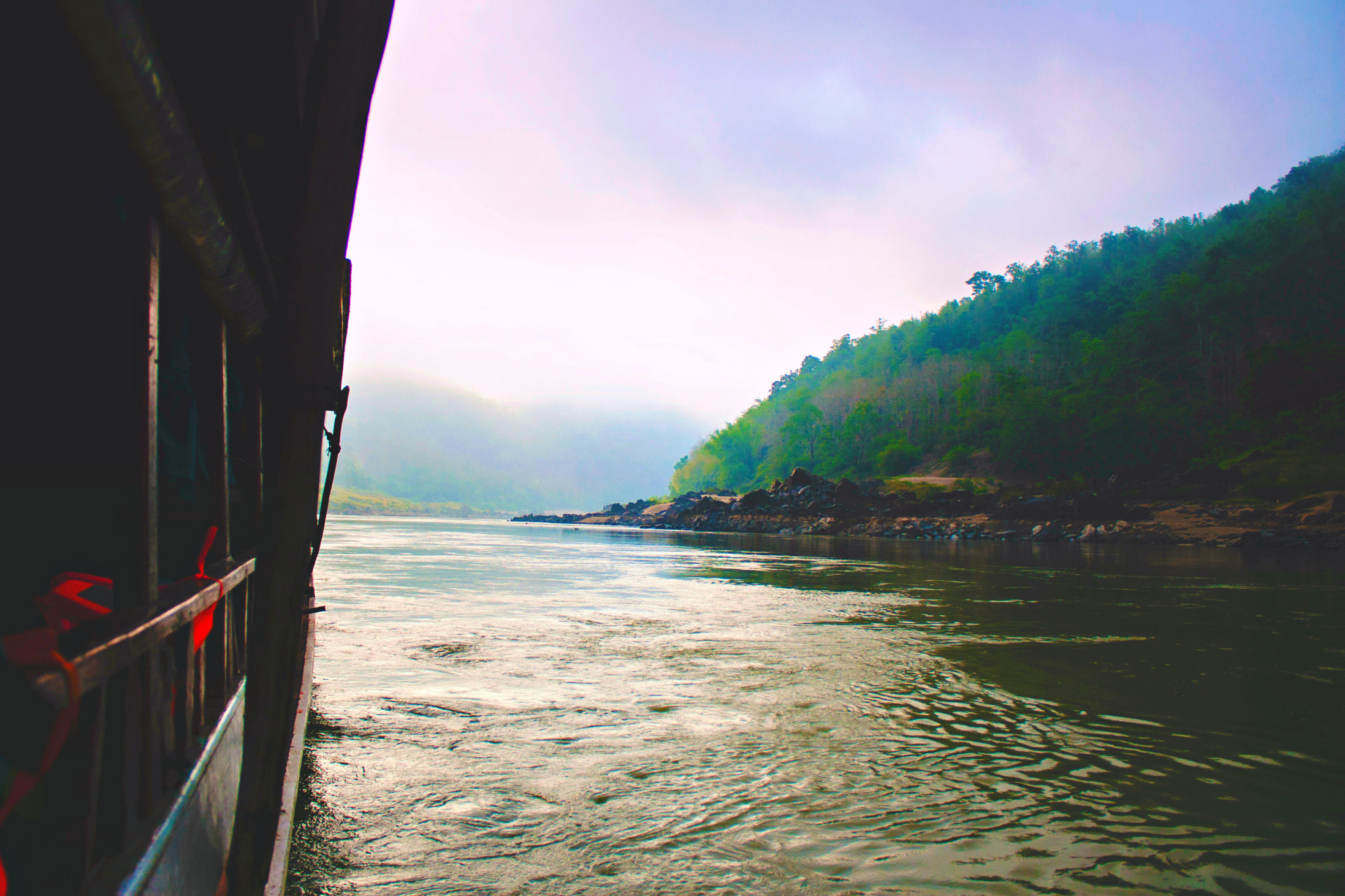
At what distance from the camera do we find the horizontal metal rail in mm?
1529

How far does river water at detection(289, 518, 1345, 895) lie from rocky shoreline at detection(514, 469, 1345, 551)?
36155 millimetres

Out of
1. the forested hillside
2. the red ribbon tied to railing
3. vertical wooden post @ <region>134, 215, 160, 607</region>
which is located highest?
the forested hillside

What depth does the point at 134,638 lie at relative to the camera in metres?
2.13

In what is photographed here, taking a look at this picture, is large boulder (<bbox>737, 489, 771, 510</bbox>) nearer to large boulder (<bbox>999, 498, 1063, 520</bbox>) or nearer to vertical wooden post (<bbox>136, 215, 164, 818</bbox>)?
large boulder (<bbox>999, 498, 1063, 520</bbox>)

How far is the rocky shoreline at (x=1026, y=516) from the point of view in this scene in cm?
4359

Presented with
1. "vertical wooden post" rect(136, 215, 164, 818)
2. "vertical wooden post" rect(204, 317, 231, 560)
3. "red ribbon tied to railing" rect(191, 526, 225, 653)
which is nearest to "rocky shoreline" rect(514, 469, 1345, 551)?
"vertical wooden post" rect(204, 317, 231, 560)

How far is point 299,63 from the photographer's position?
344 cm

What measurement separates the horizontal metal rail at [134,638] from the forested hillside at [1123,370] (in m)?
67.3

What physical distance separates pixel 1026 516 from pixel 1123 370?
2004 inches

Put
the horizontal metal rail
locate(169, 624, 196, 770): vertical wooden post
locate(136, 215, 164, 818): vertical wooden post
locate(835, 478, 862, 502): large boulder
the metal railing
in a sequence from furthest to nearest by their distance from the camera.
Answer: locate(835, 478, 862, 502): large boulder → locate(169, 624, 196, 770): vertical wooden post → locate(136, 215, 164, 818): vertical wooden post → the metal railing → the horizontal metal rail

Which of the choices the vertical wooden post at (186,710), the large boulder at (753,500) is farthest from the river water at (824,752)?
the large boulder at (753,500)

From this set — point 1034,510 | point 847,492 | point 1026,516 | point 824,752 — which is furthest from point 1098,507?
point 824,752

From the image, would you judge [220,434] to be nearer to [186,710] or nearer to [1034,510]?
[186,710]

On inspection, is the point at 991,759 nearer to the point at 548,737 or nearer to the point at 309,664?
the point at 548,737
